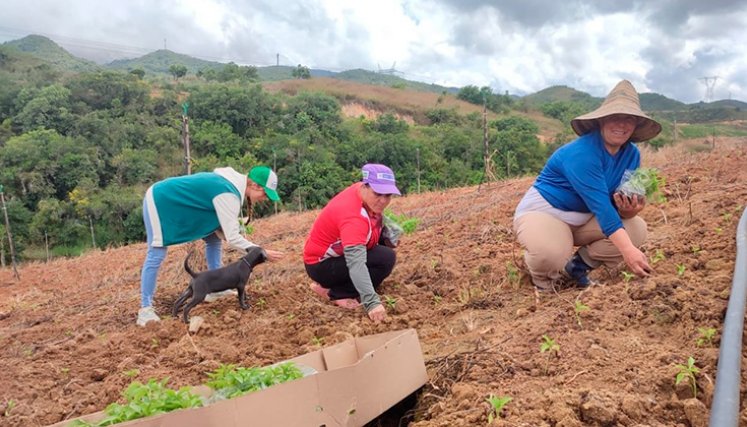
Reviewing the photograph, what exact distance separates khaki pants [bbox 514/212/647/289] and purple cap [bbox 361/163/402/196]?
2.87 feet

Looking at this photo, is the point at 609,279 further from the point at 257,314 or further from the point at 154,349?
the point at 154,349

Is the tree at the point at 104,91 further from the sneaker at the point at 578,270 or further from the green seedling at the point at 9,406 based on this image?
the sneaker at the point at 578,270

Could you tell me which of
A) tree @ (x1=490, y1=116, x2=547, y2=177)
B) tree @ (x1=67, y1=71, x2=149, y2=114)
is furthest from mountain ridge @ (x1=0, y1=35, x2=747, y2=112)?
tree @ (x1=490, y1=116, x2=547, y2=177)

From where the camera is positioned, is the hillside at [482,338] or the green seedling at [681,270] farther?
the green seedling at [681,270]

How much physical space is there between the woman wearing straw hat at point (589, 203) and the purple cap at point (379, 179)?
90 cm

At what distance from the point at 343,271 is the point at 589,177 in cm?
169

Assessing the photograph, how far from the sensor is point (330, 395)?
1.91 meters

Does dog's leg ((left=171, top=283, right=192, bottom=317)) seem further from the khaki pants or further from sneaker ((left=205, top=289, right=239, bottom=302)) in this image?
the khaki pants

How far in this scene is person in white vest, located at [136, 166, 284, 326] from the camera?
3.71 meters

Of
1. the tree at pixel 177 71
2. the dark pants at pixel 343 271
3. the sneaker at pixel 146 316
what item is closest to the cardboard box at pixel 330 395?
the dark pants at pixel 343 271

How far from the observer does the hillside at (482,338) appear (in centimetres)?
190

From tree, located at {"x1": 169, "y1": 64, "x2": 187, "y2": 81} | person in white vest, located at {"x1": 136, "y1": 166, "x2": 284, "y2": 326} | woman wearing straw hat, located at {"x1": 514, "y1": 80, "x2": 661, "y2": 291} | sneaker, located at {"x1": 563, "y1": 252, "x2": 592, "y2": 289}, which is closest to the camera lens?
woman wearing straw hat, located at {"x1": 514, "y1": 80, "x2": 661, "y2": 291}

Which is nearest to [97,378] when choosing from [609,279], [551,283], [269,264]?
[551,283]

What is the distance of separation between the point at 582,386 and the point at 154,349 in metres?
2.51
